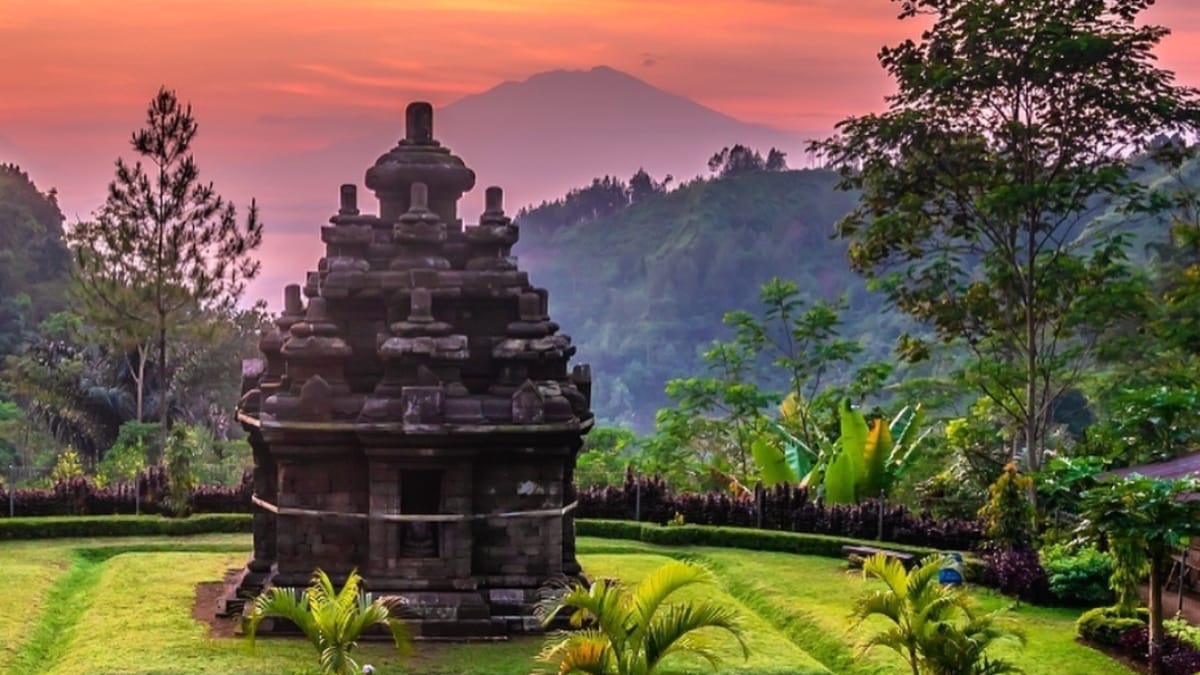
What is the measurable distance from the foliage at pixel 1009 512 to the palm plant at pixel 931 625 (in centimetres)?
800

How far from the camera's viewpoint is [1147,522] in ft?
49.8

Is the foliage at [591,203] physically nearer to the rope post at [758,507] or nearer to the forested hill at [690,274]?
the forested hill at [690,274]

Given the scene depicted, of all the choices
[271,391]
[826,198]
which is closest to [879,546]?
[271,391]

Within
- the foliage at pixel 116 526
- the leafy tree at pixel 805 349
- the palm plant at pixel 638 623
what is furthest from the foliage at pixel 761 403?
the palm plant at pixel 638 623

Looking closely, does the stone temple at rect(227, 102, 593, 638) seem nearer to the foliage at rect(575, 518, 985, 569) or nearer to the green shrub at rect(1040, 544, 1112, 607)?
the green shrub at rect(1040, 544, 1112, 607)

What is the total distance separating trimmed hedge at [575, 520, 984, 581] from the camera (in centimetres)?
2500

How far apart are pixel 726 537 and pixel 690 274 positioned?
5901cm

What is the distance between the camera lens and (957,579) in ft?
67.0

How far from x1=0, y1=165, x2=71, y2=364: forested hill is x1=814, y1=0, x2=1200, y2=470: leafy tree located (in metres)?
35.4

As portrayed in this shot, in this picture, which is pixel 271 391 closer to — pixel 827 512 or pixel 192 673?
pixel 192 673

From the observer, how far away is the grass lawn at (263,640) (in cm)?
1614

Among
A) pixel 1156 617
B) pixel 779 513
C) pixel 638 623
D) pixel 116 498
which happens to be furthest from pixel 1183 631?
pixel 116 498

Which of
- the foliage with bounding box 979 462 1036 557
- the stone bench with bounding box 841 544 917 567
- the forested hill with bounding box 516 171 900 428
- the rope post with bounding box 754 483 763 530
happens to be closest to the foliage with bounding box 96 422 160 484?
the rope post with bounding box 754 483 763 530

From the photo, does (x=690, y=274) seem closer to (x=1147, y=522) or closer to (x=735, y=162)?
(x=735, y=162)
